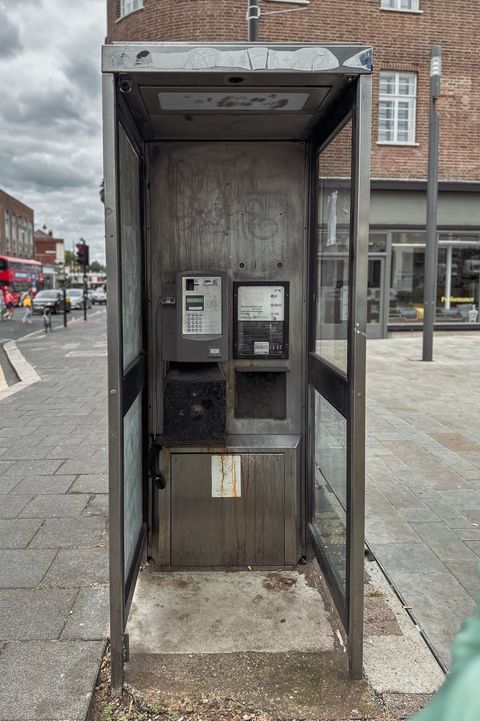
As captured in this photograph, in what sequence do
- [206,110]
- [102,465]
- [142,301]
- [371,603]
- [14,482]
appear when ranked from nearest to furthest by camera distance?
[206,110] < [371,603] < [142,301] < [14,482] < [102,465]

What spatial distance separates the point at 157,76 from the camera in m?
2.61

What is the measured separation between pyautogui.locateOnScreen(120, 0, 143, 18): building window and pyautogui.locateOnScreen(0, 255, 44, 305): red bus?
21331mm

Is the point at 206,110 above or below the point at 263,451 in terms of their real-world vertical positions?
above

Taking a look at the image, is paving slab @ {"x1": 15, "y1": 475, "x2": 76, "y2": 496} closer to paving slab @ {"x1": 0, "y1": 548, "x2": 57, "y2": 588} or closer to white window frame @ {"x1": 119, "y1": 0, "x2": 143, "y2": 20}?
paving slab @ {"x1": 0, "y1": 548, "x2": 57, "y2": 588}

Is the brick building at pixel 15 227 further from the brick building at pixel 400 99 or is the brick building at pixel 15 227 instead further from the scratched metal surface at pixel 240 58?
the scratched metal surface at pixel 240 58

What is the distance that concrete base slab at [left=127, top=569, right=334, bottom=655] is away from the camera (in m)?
3.08

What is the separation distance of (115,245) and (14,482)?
11.8 feet

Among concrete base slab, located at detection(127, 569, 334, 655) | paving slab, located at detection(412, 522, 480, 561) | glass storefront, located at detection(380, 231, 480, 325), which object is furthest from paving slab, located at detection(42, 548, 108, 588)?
glass storefront, located at detection(380, 231, 480, 325)

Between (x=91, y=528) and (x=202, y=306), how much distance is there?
1.96m

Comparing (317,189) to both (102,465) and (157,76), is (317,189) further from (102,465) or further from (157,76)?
(102,465)

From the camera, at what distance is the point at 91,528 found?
4520mm

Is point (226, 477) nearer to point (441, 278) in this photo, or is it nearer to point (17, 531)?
point (17, 531)

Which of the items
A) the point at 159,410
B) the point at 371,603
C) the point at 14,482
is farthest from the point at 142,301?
the point at 14,482

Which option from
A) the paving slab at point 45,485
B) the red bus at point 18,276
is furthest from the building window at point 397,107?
the red bus at point 18,276
